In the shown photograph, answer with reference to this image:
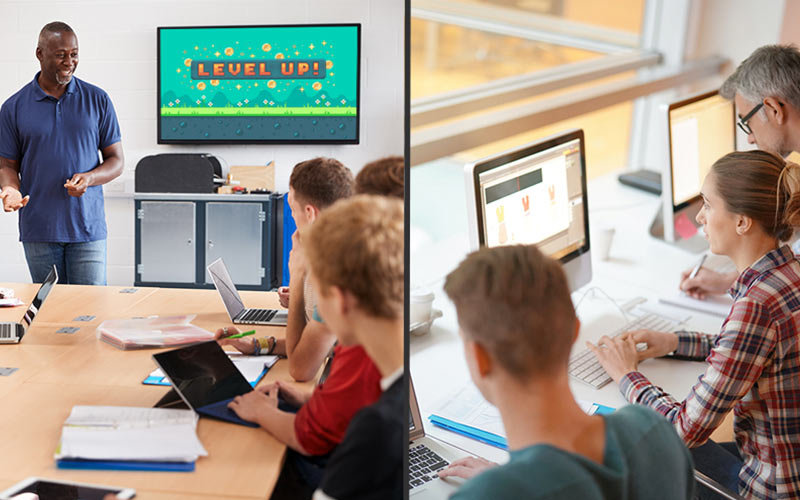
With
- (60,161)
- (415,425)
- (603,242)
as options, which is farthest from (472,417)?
(603,242)

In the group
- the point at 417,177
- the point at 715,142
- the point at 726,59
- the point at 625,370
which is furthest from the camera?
the point at 726,59

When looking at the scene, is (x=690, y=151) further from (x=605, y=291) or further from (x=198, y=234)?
(x=198, y=234)

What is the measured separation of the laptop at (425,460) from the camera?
3.82 feet

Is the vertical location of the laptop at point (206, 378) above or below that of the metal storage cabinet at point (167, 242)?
below

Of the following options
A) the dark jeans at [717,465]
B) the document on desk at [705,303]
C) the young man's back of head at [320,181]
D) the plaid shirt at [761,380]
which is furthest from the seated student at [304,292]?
the document on desk at [705,303]

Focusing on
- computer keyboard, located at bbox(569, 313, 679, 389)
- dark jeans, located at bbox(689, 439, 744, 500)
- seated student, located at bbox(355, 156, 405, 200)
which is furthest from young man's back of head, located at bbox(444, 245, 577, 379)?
dark jeans, located at bbox(689, 439, 744, 500)

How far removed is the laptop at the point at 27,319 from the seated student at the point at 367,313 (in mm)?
310

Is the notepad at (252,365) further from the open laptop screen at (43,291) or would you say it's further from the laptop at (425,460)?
the laptop at (425,460)

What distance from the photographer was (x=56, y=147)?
811 millimetres

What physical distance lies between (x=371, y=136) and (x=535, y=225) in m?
0.98

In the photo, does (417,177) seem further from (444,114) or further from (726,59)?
(726,59)

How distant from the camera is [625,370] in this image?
162 centimetres

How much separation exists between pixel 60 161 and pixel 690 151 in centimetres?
227

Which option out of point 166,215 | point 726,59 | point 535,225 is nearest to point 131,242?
point 166,215
